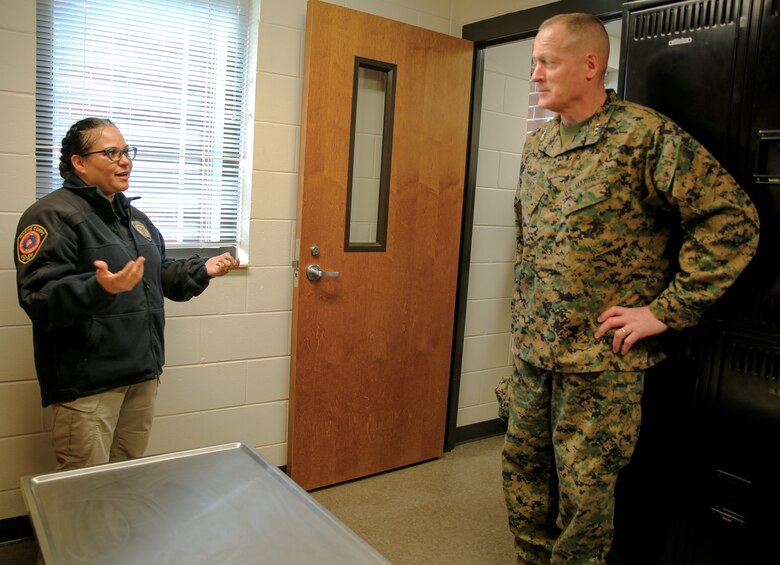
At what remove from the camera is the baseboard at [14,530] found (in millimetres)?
2414

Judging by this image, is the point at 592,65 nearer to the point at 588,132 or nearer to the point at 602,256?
the point at 588,132

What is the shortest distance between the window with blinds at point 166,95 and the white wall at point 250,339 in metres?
0.11

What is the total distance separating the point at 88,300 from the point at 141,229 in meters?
0.47

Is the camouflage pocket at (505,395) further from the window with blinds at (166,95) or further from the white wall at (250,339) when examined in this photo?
the window with blinds at (166,95)

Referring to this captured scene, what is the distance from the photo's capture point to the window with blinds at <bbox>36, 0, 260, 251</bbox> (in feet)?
7.85

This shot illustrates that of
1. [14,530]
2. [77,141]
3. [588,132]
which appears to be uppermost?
[588,132]

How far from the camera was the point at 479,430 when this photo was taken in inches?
148

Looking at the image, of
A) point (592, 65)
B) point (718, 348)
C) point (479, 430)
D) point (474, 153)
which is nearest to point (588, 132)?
point (592, 65)

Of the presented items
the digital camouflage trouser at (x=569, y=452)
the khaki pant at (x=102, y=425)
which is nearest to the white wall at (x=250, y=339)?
the khaki pant at (x=102, y=425)

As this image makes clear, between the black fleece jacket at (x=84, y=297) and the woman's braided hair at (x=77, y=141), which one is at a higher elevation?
the woman's braided hair at (x=77, y=141)

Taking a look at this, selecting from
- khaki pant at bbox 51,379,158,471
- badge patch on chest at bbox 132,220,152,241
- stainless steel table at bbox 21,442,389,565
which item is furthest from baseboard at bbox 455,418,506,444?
stainless steel table at bbox 21,442,389,565

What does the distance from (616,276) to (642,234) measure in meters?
0.15

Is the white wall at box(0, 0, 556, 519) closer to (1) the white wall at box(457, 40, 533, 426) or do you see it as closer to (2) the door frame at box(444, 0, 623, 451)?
(2) the door frame at box(444, 0, 623, 451)

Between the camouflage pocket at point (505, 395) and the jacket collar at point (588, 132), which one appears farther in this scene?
the camouflage pocket at point (505, 395)
